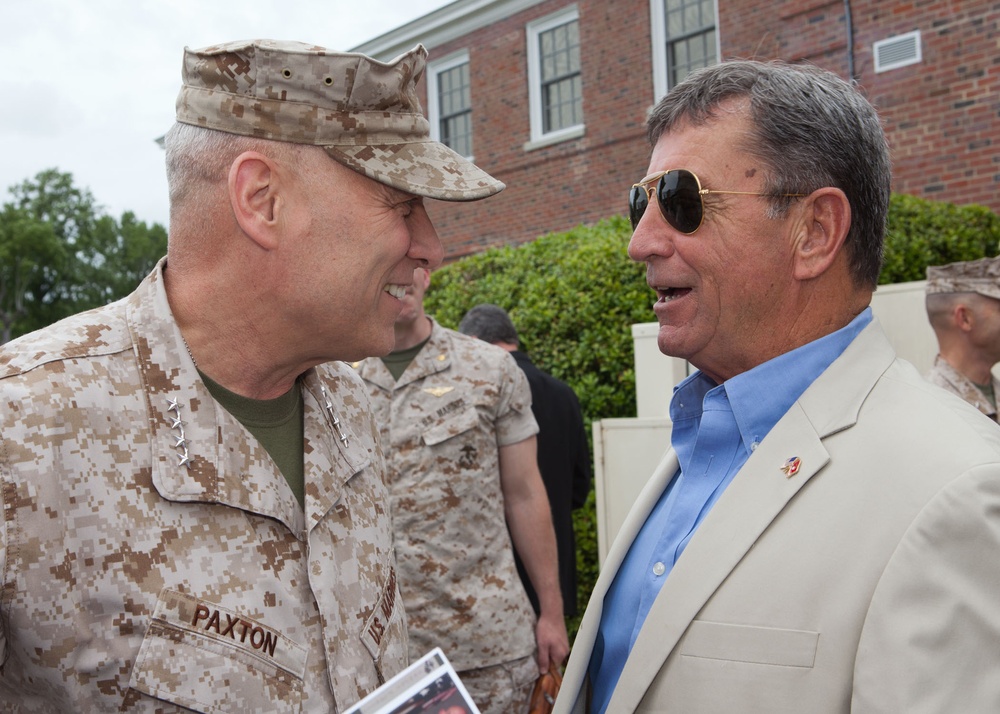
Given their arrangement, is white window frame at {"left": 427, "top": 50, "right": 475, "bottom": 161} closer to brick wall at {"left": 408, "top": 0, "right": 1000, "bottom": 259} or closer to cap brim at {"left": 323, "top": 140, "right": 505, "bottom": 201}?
brick wall at {"left": 408, "top": 0, "right": 1000, "bottom": 259}

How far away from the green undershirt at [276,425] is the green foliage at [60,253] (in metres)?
43.4

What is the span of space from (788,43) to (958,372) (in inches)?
306

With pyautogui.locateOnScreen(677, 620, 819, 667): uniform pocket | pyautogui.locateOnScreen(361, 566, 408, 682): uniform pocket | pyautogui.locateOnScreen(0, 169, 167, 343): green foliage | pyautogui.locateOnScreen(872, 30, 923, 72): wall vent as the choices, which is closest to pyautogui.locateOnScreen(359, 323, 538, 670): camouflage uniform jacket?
pyautogui.locateOnScreen(361, 566, 408, 682): uniform pocket

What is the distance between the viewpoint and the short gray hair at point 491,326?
5.22 meters

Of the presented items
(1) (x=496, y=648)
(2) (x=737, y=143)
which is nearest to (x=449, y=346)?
(1) (x=496, y=648)

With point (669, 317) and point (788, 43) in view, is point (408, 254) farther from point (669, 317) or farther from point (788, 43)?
point (788, 43)

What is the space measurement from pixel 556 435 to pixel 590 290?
211 cm

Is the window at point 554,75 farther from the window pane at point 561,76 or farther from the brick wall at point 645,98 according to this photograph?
the brick wall at point 645,98

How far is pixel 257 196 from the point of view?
5.88ft

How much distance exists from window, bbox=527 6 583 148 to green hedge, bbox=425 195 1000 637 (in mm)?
6173

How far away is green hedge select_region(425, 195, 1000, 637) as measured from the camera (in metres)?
6.46

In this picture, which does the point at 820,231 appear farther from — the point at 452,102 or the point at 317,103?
the point at 452,102

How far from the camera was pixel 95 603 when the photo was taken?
5.00 feet

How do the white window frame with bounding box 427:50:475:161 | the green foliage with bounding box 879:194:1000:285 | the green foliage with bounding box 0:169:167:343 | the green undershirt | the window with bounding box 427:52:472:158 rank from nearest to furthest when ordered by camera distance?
the green undershirt → the green foliage with bounding box 879:194:1000:285 → the window with bounding box 427:52:472:158 → the white window frame with bounding box 427:50:475:161 → the green foliage with bounding box 0:169:167:343
